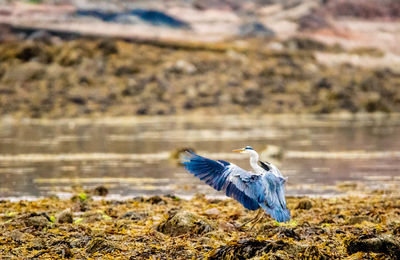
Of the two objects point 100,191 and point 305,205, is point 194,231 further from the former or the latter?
point 100,191

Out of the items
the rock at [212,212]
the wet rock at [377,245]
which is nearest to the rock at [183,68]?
the rock at [212,212]

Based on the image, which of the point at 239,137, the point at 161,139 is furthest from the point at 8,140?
the point at 239,137

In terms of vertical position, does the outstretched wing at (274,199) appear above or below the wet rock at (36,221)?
above

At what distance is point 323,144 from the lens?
3556 centimetres

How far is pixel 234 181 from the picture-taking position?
999 centimetres

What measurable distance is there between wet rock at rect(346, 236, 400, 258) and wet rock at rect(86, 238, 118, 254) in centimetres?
330

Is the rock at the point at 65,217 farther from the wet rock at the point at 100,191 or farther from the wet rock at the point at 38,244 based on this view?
the wet rock at the point at 100,191

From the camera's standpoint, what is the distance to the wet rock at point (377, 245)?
945 cm

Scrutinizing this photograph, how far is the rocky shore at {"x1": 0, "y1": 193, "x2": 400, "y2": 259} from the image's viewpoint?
9.50 metres

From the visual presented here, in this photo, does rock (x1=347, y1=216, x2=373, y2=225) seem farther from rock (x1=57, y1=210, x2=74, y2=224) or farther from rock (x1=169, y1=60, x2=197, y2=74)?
rock (x1=169, y1=60, x2=197, y2=74)

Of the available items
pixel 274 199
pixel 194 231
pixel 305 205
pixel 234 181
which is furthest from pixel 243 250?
pixel 305 205

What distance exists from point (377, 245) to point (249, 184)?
193 cm

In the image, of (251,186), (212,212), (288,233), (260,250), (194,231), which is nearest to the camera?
(260,250)

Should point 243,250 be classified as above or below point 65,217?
above
